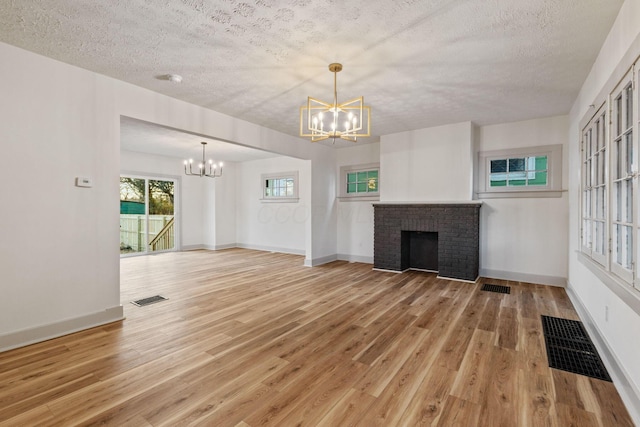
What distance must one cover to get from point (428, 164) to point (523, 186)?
1638 millimetres

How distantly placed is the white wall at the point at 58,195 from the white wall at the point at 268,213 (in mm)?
4805

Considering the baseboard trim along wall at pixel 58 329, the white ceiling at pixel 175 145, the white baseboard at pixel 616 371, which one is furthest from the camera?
the white ceiling at pixel 175 145

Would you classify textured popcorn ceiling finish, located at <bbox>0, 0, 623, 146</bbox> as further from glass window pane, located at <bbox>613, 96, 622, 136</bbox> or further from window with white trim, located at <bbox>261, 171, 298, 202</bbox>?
window with white trim, located at <bbox>261, 171, 298, 202</bbox>

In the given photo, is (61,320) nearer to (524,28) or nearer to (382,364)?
(382,364)

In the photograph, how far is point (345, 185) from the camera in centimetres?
734

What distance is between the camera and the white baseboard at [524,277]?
485 centimetres

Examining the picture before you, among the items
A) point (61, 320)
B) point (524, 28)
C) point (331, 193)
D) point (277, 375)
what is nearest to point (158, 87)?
point (61, 320)

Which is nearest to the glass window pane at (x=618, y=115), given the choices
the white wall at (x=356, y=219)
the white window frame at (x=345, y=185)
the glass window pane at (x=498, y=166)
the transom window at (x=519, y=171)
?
the transom window at (x=519, y=171)

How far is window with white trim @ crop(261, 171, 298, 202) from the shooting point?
27.4ft

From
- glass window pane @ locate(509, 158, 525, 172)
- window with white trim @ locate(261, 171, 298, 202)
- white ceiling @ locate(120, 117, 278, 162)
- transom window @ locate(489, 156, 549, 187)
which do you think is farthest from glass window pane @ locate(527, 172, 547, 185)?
window with white trim @ locate(261, 171, 298, 202)

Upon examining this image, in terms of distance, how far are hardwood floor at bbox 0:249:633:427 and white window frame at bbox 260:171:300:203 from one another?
14.4ft

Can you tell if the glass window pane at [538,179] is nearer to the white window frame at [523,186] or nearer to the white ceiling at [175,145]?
the white window frame at [523,186]

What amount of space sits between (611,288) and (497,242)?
3.13 m

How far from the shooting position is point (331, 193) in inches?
285
